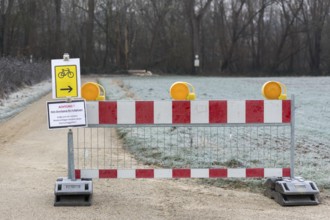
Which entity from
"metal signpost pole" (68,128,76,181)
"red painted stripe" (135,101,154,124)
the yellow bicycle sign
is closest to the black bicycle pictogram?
the yellow bicycle sign

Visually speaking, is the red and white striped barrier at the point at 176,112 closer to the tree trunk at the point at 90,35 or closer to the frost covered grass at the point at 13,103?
the frost covered grass at the point at 13,103

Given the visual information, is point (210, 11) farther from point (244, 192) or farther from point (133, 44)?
point (244, 192)

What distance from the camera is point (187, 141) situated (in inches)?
397

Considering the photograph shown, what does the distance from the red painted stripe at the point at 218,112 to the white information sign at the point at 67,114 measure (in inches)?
60.2

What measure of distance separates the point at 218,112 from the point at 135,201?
1463 mm

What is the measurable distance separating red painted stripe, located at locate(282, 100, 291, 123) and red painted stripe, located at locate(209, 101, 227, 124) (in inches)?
28.4

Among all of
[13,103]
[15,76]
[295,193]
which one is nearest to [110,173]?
[295,193]

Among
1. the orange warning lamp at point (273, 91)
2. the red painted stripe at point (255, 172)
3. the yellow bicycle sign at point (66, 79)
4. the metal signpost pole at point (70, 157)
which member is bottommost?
the red painted stripe at point (255, 172)

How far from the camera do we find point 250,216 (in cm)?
570

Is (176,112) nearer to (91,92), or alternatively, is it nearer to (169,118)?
(169,118)

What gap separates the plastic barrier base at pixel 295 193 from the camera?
20.3 ft

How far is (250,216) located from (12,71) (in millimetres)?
22813

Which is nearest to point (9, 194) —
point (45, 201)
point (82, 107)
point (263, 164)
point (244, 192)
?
point (45, 201)

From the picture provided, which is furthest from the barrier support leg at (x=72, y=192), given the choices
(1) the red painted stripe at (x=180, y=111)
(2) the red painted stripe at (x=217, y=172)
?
(2) the red painted stripe at (x=217, y=172)
